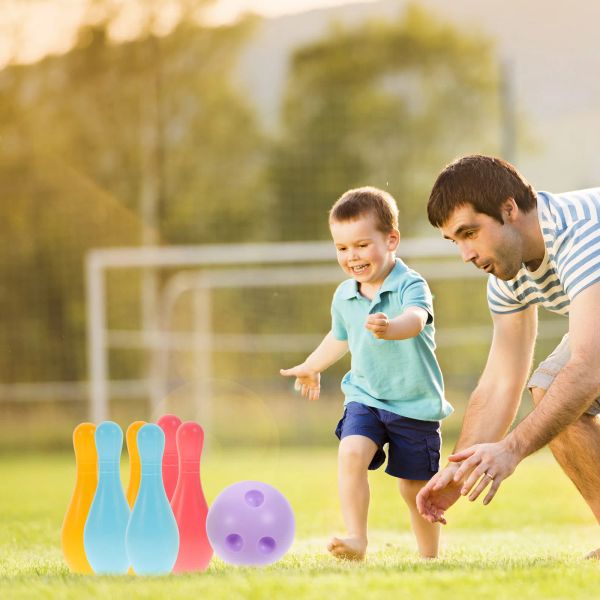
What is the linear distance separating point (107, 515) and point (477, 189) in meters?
1.57

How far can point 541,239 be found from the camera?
4.17 m

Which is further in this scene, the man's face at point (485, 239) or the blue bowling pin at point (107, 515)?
the man's face at point (485, 239)

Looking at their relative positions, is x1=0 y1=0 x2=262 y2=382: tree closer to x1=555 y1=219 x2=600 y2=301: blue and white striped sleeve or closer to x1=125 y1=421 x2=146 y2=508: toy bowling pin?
x1=125 y1=421 x2=146 y2=508: toy bowling pin

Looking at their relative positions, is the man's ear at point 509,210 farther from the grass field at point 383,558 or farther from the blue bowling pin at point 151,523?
the blue bowling pin at point 151,523

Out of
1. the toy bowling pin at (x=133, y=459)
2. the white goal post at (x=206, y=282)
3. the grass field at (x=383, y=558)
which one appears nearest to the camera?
the grass field at (x=383, y=558)

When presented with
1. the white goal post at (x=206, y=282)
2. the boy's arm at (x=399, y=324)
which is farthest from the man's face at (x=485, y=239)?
the white goal post at (x=206, y=282)

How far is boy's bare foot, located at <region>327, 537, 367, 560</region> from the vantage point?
398 centimetres

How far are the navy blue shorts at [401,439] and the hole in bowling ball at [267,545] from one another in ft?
1.69

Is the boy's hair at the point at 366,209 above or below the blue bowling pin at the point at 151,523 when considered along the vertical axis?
above

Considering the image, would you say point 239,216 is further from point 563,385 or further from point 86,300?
point 563,385

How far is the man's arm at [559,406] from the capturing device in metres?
3.58

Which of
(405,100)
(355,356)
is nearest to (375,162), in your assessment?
(405,100)

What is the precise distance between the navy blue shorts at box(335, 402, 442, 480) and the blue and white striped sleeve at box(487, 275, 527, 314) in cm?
50

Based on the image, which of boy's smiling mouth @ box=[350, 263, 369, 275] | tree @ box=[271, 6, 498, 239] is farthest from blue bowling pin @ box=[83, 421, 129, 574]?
tree @ box=[271, 6, 498, 239]
